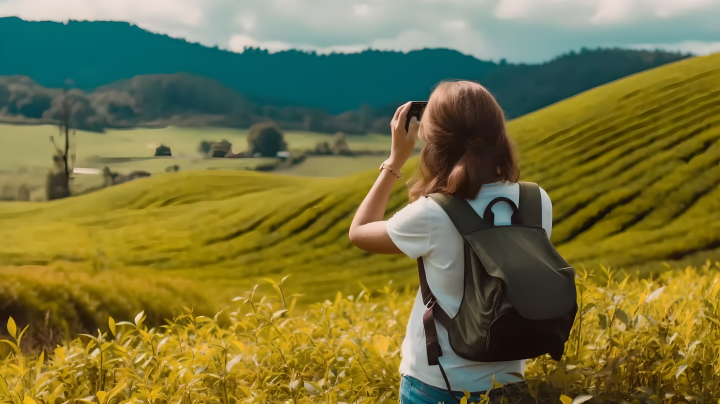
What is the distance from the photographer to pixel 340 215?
5824mm

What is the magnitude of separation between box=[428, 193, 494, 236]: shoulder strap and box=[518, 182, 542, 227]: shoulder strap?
0.11 m

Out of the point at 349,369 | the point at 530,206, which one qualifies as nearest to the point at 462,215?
the point at 530,206

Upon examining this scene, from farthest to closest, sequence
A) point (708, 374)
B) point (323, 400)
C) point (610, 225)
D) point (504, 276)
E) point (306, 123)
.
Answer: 1. point (306, 123)
2. point (610, 225)
3. point (323, 400)
4. point (708, 374)
5. point (504, 276)

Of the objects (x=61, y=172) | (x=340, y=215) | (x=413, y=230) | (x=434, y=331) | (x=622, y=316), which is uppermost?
(x=413, y=230)

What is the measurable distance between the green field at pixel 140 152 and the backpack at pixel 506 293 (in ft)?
14.8

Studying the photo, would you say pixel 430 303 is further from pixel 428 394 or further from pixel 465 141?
pixel 465 141

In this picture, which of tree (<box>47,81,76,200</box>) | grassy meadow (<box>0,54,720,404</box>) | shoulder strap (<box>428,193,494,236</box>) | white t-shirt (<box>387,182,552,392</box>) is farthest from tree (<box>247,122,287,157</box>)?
shoulder strap (<box>428,193,494,236</box>)

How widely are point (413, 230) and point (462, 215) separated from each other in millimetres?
132

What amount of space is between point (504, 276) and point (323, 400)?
1.11m

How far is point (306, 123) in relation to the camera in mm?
6172

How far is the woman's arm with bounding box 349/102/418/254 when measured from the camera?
1.69 meters

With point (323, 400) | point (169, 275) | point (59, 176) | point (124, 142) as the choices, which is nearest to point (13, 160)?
point (59, 176)

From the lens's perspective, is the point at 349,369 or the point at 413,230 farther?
the point at 349,369

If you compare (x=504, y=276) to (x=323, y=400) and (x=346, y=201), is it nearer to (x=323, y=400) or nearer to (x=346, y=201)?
(x=323, y=400)
